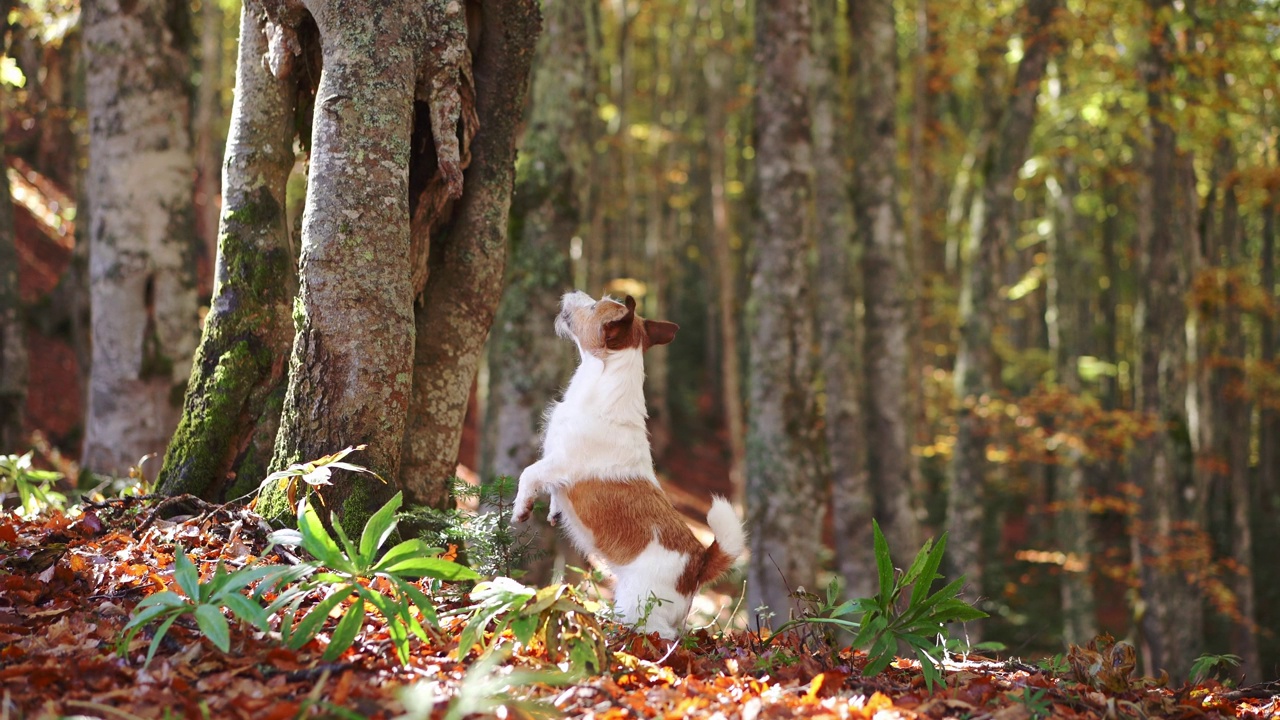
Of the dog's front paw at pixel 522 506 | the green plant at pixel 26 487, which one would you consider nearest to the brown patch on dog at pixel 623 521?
the dog's front paw at pixel 522 506

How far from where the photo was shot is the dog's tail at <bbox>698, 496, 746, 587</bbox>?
4691 millimetres

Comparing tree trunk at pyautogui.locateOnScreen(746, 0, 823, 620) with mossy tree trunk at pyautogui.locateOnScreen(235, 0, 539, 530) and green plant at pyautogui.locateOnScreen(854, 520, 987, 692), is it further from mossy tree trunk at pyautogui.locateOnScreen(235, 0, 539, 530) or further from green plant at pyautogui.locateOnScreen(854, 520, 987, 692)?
green plant at pyautogui.locateOnScreen(854, 520, 987, 692)

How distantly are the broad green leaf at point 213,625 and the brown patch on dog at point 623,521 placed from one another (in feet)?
6.10

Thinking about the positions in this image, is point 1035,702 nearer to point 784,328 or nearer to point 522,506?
point 522,506

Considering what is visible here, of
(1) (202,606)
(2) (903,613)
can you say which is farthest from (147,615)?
(2) (903,613)

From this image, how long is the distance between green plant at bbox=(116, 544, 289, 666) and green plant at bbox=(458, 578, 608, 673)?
28.1 inches

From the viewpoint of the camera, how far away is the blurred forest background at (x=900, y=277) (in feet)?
32.1

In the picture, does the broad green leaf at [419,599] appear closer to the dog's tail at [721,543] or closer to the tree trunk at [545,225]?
the dog's tail at [721,543]

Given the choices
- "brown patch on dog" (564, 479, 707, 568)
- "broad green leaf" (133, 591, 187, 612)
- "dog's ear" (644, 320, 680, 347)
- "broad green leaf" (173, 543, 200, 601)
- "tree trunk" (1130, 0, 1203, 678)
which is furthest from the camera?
"tree trunk" (1130, 0, 1203, 678)

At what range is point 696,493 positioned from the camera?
78.7ft

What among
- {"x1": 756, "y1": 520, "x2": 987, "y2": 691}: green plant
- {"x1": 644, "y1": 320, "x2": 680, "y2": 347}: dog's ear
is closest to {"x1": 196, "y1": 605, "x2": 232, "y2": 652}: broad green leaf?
{"x1": 756, "y1": 520, "x2": 987, "y2": 691}: green plant

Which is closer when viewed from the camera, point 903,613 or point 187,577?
point 187,577

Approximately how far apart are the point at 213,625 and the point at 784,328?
7.35 metres

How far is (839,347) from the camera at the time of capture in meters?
12.0
